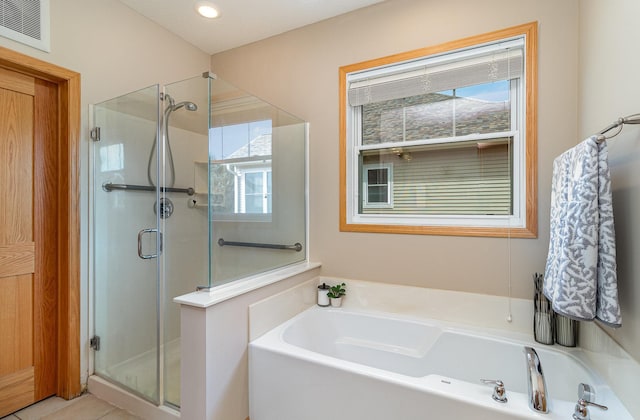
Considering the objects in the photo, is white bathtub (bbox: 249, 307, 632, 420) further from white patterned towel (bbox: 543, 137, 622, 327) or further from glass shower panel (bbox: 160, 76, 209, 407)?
glass shower panel (bbox: 160, 76, 209, 407)

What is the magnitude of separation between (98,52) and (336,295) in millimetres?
2394

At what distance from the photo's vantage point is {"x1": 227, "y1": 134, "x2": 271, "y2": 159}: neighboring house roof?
213cm

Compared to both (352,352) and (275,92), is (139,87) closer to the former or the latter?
(275,92)

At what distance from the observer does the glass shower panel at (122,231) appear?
2.02 m

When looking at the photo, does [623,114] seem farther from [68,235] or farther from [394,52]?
[68,235]

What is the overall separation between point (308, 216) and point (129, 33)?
75.8 inches

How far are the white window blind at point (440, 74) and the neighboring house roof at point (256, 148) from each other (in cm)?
71

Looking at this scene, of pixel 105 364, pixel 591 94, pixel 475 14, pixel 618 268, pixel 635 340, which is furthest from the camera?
pixel 105 364

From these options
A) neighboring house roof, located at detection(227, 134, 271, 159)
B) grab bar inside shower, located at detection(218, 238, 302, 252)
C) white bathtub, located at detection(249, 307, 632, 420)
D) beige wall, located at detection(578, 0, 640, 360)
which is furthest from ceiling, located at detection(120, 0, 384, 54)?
white bathtub, located at detection(249, 307, 632, 420)

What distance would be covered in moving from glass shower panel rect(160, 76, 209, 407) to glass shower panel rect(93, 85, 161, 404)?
94 mm

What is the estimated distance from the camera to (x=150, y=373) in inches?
73.3

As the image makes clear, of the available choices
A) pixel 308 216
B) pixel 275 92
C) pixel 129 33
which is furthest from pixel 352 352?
pixel 129 33

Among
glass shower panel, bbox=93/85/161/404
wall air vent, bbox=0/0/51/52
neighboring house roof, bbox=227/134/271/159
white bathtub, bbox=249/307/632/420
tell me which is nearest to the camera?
white bathtub, bbox=249/307/632/420

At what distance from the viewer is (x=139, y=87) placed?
7.72 feet
